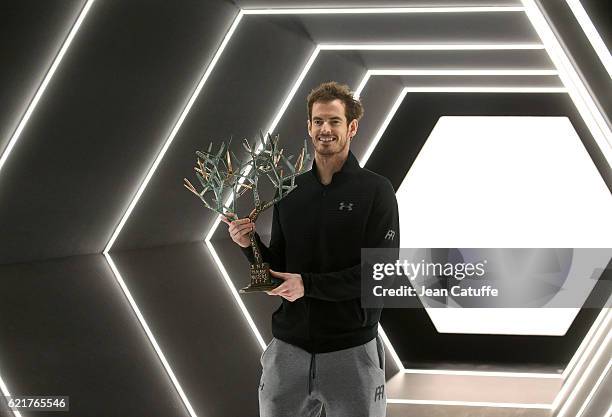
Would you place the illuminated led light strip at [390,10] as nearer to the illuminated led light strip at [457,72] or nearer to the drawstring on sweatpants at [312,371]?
the illuminated led light strip at [457,72]

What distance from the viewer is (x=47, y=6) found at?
12.5 ft

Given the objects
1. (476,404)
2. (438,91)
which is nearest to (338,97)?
(476,404)

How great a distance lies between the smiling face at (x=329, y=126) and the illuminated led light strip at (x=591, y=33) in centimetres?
74

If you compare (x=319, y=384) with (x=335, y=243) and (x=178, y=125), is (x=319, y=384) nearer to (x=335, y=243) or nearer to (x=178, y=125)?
(x=335, y=243)

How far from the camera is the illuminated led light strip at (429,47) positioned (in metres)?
5.76

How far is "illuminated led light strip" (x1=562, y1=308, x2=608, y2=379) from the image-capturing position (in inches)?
256

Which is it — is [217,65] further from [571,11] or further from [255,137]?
[571,11]

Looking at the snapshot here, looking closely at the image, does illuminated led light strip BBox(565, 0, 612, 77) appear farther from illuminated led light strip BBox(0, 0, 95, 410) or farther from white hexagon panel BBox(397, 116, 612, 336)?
white hexagon panel BBox(397, 116, 612, 336)

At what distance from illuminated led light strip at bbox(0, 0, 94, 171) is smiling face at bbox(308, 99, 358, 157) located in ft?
5.98

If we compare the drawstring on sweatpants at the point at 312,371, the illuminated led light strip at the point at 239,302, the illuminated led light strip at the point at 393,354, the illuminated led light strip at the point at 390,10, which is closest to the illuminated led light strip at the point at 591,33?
the drawstring on sweatpants at the point at 312,371

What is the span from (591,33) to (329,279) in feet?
3.54

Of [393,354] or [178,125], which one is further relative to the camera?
[393,354]

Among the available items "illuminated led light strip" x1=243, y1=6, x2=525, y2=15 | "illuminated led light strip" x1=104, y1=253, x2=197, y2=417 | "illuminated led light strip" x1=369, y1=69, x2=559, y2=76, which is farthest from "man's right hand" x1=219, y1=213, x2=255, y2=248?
"illuminated led light strip" x1=369, y1=69, x2=559, y2=76

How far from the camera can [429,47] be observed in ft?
19.1
